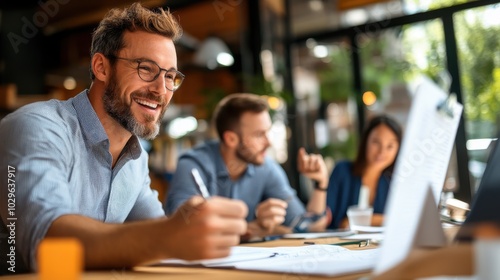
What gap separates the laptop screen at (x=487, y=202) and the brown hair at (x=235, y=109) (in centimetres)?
209

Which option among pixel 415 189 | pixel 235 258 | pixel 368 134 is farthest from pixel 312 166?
pixel 415 189

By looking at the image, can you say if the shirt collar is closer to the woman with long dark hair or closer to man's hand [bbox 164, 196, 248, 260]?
man's hand [bbox 164, 196, 248, 260]

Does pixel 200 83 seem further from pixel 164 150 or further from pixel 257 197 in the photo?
pixel 257 197

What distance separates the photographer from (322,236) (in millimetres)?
1758

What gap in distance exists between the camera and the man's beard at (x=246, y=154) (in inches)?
115

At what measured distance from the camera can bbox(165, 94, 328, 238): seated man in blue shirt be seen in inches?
109

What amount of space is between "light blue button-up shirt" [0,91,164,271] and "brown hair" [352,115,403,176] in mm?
1969

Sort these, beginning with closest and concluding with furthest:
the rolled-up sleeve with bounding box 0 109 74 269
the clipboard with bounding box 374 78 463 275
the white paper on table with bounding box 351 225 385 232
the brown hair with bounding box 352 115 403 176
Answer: the clipboard with bounding box 374 78 463 275
the rolled-up sleeve with bounding box 0 109 74 269
the white paper on table with bounding box 351 225 385 232
the brown hair with bounding box 352 115 403 176

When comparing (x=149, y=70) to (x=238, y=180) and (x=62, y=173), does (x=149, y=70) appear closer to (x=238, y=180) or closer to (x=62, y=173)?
(x=62, y=173)

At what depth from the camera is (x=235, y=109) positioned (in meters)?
3.12

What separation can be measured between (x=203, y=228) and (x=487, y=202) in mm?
486

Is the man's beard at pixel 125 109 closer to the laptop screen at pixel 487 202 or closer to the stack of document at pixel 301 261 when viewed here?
the stack of document at pixel 301 261

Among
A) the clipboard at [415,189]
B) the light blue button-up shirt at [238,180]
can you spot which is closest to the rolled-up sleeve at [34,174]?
the clipboard at [415,189]

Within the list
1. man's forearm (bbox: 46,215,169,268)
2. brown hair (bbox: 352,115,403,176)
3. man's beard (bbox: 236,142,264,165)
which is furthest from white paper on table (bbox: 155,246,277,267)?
brown hair (bbox: 352,115,403,176)
